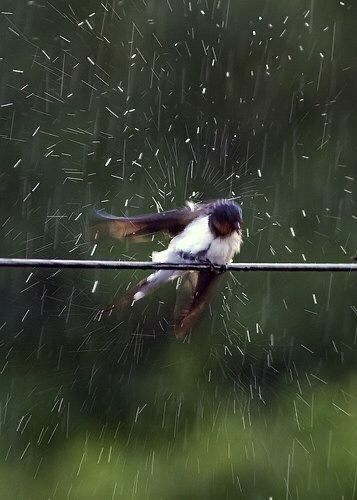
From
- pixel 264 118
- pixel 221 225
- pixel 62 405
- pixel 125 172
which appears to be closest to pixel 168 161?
pixel 125 172

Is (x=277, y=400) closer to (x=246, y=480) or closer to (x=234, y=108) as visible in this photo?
(x=246, y=480)

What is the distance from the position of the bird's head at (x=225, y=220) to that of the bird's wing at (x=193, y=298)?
0.16m

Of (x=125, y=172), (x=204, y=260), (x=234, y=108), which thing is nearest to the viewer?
(x=204, y=260)

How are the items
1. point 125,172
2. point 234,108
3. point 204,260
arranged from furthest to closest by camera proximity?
point 234,108 < point 125,172 < point 204,260

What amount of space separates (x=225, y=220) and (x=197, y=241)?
0.30ft

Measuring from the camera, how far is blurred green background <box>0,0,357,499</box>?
5180 millimetres

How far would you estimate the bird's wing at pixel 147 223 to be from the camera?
8.86 feet

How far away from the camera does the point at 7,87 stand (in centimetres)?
528

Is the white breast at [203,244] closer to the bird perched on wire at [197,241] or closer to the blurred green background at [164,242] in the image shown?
the bird perched on wire at [197,241]

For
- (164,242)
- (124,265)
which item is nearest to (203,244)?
(124,265)

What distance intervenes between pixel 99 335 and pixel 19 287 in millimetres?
495

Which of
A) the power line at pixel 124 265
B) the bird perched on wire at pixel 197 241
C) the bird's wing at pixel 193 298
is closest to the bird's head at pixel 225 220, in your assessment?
the bird perched on wire at pixel 197 241

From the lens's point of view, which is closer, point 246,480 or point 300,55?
point 246,480

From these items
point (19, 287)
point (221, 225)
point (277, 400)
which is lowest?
point (277, 400)
